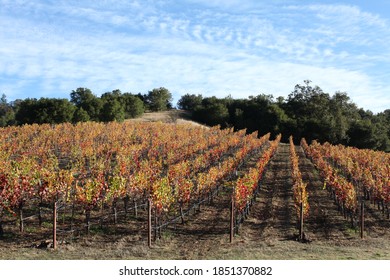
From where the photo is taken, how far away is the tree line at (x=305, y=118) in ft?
208

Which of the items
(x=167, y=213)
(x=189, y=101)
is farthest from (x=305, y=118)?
(x=167, y=213)

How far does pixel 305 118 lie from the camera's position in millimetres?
72062

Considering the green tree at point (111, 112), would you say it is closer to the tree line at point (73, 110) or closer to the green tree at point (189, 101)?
the tree line at point (73, 110)

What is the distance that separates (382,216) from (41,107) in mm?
56246

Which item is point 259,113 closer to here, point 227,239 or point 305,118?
point 305,118

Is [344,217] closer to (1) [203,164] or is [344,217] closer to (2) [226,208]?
(2) [226,208]

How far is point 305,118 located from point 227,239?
62285mm

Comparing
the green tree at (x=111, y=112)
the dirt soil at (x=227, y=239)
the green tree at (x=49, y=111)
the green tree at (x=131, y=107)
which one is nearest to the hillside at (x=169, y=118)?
the green tree at (x=131, y=107)

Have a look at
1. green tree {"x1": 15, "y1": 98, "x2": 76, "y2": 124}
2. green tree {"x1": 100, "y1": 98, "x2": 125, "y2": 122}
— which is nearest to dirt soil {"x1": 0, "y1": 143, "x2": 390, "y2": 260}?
green tree {"x1": 15, "y1": 98, "x2": 76, "y2": 124}

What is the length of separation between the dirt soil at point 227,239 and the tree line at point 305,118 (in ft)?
157

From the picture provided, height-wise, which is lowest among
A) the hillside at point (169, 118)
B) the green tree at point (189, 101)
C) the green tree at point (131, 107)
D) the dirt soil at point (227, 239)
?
the dirt soil at point (227, 239)

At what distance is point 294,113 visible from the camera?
82.9 metres

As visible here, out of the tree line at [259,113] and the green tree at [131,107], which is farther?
the green tree at [131,107]
